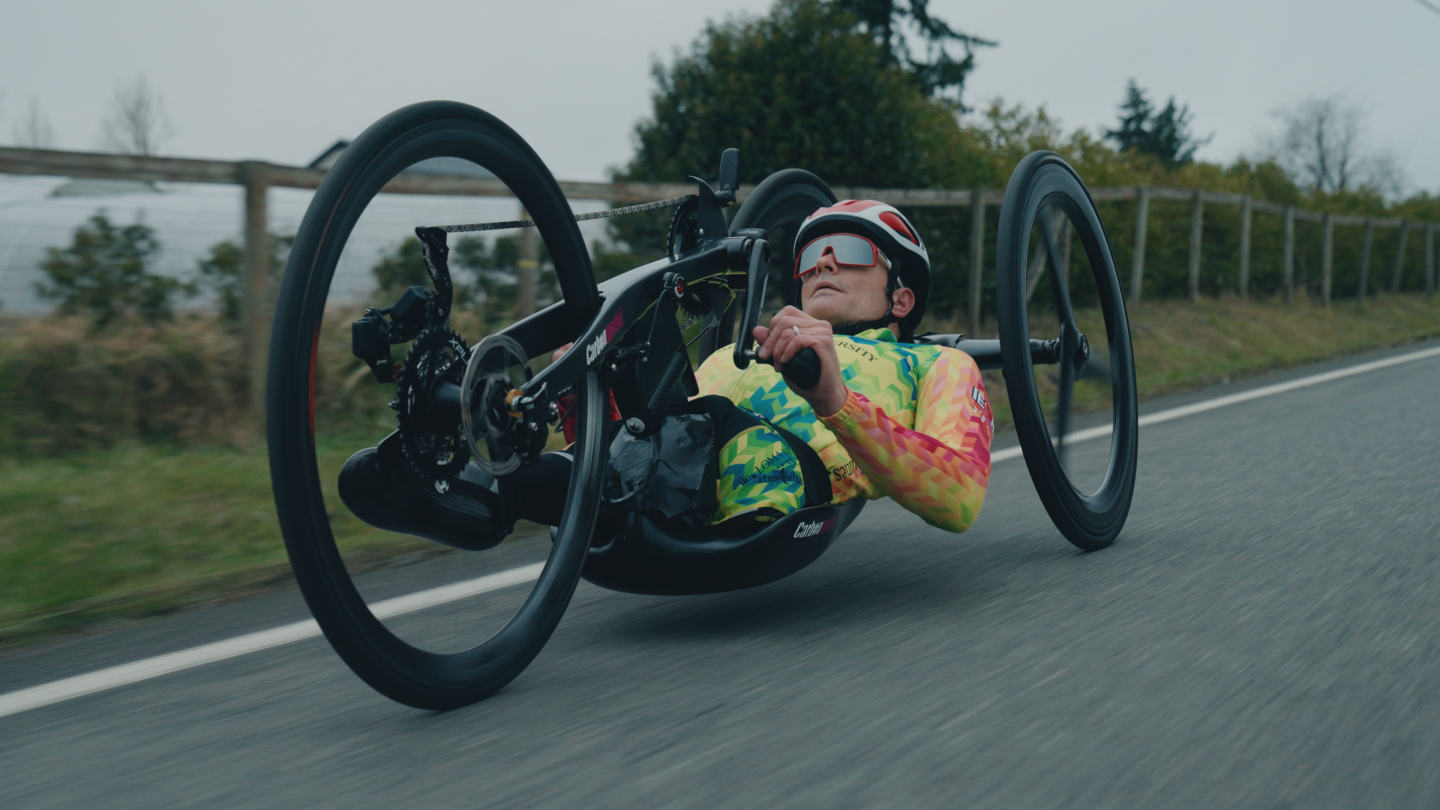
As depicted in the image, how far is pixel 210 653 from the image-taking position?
2928 millimetres

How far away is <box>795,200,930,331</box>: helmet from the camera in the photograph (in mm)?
3275

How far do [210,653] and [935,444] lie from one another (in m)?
1.77

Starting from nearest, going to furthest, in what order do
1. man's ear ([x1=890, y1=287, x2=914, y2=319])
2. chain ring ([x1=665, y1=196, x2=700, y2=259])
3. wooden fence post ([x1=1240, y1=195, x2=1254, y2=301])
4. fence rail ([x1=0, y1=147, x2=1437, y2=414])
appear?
chain ring ([x1=665, y1=196, x2=700, y2=259]), man's ear ([x1=890, y1=287, x2=914, y2=319]), fence rail ([x1=0, y1=147, x2=1437, y2=414]), wooden fence post ([x1=1240, y1=195, x2=1254, y2=301])

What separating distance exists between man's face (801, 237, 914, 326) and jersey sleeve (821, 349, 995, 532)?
0.76 feet

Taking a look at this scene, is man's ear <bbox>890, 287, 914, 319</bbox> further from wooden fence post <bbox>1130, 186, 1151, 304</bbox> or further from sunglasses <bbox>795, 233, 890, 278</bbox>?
wooden fence post <bbox>1130, 186, 1151, 304</bbox>

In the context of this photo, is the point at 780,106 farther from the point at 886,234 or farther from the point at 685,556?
the point at 685,556

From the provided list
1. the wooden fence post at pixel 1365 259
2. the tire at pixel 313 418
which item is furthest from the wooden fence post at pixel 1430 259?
the tire at pixel 313 418

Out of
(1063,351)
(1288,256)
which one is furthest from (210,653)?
(1288,256)

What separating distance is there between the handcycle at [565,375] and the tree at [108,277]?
3.13 metres

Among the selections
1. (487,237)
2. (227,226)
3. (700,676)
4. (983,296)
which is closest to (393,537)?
(487,237)

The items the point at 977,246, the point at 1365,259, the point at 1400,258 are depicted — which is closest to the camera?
the point at 977,246

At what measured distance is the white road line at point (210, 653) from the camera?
264 centimetres

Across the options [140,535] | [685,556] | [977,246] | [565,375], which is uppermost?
[977,246]

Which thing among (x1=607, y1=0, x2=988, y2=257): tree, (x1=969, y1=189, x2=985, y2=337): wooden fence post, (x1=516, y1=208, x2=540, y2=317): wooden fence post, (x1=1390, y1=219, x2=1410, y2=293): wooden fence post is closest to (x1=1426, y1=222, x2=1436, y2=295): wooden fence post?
(x1=1390, y1=219, x2=1410, y2=293): wooden fence post
